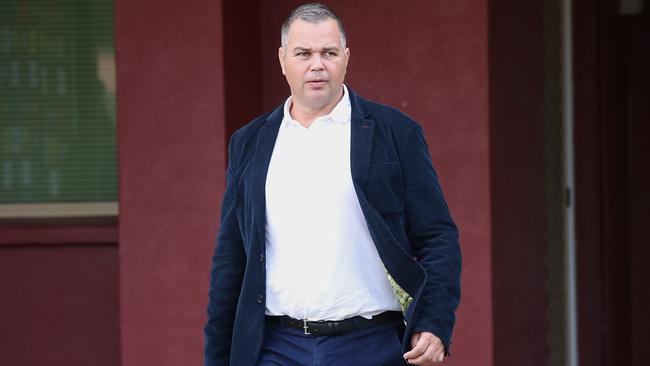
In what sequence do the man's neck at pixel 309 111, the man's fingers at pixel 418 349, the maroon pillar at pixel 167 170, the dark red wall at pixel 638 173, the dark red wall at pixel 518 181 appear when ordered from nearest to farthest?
the man's fingers at pixel 418 349
the man's neck at pixel 309 111
the maroon pillar at pixel 167 170
the dark red wall at pixel 518 181
the dark red wall at pixel 638 173

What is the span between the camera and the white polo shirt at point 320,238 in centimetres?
360

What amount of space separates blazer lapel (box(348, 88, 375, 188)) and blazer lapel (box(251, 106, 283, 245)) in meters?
0.24

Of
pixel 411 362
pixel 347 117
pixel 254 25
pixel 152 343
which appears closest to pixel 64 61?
pixel 254 25

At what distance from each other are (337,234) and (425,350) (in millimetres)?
395

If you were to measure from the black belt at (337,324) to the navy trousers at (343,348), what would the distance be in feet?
0.04

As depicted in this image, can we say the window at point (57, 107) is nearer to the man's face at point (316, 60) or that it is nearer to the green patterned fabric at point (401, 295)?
the man's face at point (316, 60)

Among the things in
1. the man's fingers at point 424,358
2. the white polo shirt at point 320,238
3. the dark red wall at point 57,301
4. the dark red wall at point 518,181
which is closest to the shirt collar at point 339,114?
the white polo shirt at point 320,238

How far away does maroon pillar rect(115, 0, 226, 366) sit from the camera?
561 cm

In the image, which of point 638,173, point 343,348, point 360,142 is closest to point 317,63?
point 360,142

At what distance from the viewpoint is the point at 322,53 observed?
11.9 ft

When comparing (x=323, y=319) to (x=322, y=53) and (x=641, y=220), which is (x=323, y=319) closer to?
(x=322, y=53)

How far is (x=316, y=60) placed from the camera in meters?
3.62

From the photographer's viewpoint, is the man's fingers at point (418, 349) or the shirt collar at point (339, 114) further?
the shirt collar at point (339, 114)

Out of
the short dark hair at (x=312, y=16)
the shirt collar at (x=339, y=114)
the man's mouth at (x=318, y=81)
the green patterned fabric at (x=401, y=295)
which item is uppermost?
the short dark hair at (x=312, y=16)
